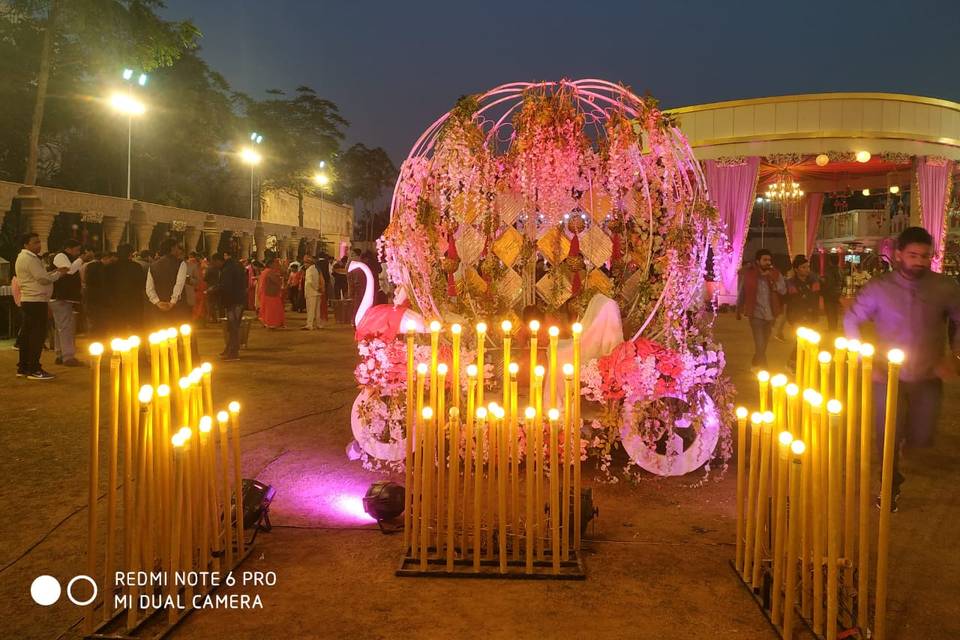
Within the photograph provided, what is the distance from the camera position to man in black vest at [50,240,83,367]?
9984 mm

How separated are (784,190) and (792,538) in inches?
772

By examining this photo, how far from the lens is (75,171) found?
1280 inches

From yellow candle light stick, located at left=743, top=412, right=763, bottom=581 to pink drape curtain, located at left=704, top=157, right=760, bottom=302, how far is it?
15.4 m

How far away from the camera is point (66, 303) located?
32.8 feet

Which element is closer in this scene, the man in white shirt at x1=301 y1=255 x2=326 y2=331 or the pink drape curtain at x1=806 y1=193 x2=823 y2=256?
the man in white shirt at x1=301 y1=255 x2=326 y2=331

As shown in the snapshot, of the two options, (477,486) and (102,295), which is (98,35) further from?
(477,486)

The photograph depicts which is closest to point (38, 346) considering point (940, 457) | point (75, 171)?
point (940, 457)

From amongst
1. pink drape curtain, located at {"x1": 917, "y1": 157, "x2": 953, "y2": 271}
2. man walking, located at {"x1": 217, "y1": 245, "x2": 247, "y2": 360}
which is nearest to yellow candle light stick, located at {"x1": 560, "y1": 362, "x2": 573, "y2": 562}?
man walking, located at {"x1": 217, "y1": 245, "x2": 247, "y2": 360}

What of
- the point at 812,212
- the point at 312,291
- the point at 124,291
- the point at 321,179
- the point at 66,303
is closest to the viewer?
the point at 124,291

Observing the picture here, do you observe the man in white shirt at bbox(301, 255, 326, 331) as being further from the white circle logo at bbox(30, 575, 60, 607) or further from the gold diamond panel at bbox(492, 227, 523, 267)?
the white circle logo at bbox(30, 575, 60, 607)

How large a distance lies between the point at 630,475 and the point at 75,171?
1336 inches

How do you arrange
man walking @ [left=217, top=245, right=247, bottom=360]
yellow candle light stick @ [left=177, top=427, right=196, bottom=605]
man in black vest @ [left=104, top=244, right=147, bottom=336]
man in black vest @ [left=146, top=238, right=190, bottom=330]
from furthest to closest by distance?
man walking @ [left=217, top=245, right=247, bottom=360] < man in black vest @ [left=146, top=238, right=190, bottom=330] < man in black vest @ [left=104, top=244, right=147, bottom=336] < yellow candle light stick @ [left=177, top=427, right=196, bottom=605]

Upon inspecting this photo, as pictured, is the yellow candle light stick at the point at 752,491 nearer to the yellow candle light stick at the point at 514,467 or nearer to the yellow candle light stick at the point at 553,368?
the yellow candle light stick at the point at 553,368

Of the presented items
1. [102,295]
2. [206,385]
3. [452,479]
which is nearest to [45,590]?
[206,385]
